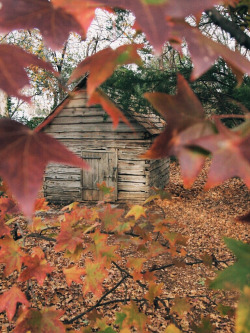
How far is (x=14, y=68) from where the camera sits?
22.1 inches

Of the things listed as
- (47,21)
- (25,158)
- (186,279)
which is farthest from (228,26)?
(186,279)

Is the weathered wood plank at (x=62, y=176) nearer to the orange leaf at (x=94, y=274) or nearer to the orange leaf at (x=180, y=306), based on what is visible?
the orange leaf at (x=180, y=306)

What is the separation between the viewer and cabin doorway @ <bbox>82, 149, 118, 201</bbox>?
34.4 feet

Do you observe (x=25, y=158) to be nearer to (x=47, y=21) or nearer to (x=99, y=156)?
(x=47, y=21)

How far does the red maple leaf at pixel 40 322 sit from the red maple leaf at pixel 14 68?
3.75 ft

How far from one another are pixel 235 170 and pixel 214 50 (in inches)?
9.0

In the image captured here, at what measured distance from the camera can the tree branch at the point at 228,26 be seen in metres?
0.83

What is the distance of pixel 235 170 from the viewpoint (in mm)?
450

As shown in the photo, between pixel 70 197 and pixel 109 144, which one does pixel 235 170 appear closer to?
pixel 109 144

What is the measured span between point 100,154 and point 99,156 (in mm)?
93

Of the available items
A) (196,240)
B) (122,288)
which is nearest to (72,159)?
(122,288)

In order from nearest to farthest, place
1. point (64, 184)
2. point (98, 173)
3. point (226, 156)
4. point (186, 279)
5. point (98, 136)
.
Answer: point (226, 156) → point (186, 279) → point (98, 136) → point (98, 173) → point (64, 184)

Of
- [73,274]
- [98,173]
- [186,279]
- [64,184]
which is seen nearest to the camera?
[73,274]

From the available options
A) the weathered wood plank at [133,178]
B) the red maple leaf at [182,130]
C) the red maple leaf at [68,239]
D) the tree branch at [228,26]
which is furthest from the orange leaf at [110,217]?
the weathered wood plank at [133,178]
